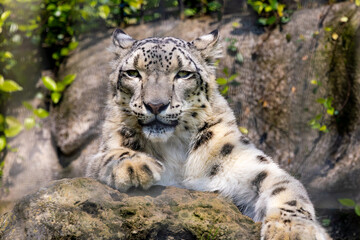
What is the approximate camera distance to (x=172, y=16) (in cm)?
678

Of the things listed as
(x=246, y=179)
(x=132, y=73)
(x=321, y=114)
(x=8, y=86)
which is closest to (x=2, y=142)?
(x=8, y=86)

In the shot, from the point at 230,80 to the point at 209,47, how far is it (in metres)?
2.22

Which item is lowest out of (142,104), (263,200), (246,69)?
(246,69)

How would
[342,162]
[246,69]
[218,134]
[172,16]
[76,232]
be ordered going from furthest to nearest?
[172,16] → [246,69] → [342,162] → [218,134] → [76,232]

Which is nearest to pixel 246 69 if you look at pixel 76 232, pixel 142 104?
pixel 142 104

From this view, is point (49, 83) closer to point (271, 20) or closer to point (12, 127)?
point (12, 127)

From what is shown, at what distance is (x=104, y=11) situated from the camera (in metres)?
6.65

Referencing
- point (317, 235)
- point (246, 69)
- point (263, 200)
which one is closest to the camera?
point (317, 235)

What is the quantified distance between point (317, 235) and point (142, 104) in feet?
4.84

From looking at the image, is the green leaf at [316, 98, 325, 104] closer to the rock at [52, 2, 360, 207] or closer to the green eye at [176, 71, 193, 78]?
the rock at [52, 2, 360, 207]

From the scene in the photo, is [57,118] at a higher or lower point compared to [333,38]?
lower

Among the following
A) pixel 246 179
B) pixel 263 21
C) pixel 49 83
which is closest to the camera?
pixel 246 179

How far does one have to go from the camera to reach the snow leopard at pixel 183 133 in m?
3.22

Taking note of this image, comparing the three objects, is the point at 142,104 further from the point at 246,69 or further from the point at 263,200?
the point at 246,69
